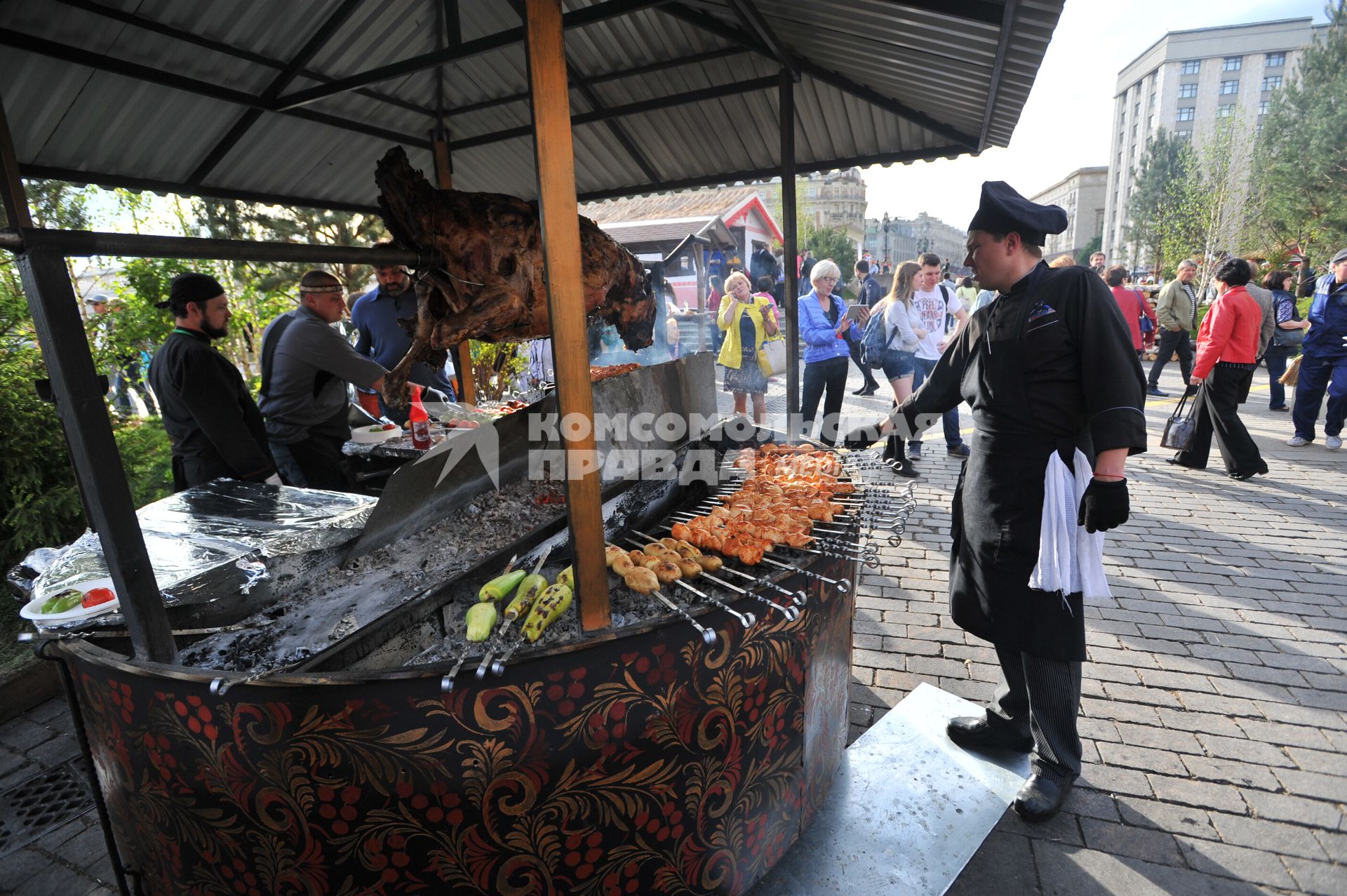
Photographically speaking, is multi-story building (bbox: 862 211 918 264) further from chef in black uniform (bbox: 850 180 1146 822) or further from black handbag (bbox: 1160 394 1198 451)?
chef in black uniform (bbox: 850 180 1146 822)

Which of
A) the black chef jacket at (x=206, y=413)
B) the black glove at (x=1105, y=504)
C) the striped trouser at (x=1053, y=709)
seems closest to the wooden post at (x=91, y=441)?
the black chef jacket at (x=206, y=413)

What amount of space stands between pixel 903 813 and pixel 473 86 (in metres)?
5.70

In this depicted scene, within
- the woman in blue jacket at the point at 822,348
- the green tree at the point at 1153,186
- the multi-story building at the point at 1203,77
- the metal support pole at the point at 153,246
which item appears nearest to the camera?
the metal support pole at the point at 153,246

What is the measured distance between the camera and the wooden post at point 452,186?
209 inches

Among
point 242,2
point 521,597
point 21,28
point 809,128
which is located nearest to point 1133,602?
point 809,128

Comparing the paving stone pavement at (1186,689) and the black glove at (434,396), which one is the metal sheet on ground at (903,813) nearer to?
the paving stone pavement at (1186,689)

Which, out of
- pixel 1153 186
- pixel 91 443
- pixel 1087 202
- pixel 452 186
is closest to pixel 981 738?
pixel 91 443

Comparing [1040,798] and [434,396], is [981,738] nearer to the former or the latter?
[1040,798]

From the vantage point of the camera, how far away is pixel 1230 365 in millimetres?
7055

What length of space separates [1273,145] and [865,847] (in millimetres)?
57813

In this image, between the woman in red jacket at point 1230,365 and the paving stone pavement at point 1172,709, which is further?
the woman in red jacket at point 1230,365

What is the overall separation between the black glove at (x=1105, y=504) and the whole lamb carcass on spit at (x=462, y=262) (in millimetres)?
2242

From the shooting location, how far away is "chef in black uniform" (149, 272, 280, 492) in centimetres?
397

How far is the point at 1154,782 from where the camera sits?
3.04 meters
